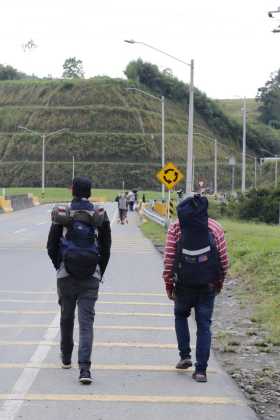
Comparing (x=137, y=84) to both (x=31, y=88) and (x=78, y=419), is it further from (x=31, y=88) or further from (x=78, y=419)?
(x=78, y=419)

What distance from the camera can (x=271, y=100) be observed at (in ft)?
592

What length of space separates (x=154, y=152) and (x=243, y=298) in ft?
363

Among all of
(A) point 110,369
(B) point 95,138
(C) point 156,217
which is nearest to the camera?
(A) point 110,369

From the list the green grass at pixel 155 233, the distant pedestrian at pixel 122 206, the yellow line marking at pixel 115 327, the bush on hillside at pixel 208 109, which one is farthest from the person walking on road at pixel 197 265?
the bush on hillside at pixel 208 109

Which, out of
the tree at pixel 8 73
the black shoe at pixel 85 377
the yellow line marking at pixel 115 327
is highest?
the tree at pixel 8 73

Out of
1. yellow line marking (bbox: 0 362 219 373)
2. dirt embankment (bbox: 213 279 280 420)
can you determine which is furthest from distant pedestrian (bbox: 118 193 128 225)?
yellow line marking (bbox: 0 362 219 373)

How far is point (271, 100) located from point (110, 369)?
176849 millimetres

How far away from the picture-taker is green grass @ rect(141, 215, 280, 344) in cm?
1146

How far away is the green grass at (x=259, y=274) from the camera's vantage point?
37.6ft

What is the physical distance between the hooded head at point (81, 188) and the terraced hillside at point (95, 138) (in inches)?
4242

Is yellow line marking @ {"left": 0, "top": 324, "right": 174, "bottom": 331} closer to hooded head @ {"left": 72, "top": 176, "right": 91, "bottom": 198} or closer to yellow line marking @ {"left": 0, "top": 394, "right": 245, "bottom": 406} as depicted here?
hooded head @ {"left": 72, "top": 176, "right": 91, "bottom": 198}

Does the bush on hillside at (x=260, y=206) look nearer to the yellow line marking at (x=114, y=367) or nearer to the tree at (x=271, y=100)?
the yellow line marking at (x=114, y=367)

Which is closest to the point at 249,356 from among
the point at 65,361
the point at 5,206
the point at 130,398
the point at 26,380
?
the point at 65,361

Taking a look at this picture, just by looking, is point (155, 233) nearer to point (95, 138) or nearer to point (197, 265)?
point (197, 265)
